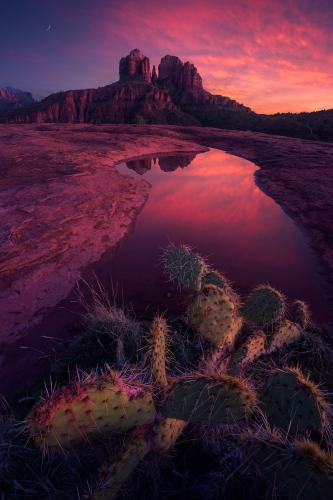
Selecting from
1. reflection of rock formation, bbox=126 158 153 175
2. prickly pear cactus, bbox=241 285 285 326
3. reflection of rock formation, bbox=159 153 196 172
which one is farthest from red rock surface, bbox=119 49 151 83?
prickly pear cactus, bbox=241 285 285 326

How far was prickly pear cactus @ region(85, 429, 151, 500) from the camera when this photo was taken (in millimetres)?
Result: 1453

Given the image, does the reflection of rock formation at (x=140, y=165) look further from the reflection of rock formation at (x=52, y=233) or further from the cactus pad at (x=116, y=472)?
the cactus pad at (x=116, y=472)

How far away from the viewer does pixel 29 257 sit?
19.3ft

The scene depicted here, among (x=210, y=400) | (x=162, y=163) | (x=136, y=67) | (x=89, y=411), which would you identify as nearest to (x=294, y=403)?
(x=210, y=400)

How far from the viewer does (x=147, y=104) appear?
242 feet

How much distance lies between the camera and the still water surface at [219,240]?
534 centimetres

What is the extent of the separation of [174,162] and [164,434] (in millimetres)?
16539

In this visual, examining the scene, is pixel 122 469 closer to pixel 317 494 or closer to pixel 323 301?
pixel 317 494

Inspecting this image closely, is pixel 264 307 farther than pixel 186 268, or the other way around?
pixel 264 307

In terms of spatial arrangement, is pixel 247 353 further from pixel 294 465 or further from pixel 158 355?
pixel 294 465

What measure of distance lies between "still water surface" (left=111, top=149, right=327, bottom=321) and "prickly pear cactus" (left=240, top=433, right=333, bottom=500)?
3433 millimetres

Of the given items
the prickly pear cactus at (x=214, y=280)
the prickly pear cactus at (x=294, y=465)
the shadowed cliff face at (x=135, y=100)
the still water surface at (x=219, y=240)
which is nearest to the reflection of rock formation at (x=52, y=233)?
the still water surface at (x=219, y=240)

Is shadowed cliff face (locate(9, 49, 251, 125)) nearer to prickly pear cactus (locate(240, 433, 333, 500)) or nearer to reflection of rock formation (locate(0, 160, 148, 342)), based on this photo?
reflection of rock formation (locate(0, 160, 148, 342))

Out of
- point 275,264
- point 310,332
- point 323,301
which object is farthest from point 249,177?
point 310,332
